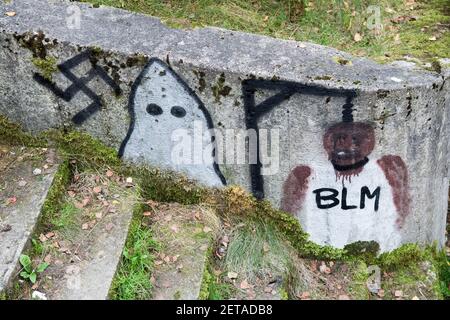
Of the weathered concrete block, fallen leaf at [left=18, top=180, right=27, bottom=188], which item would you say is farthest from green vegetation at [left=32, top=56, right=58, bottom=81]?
fallen leaf at [left=18, top=180, right=27, bottom=188]

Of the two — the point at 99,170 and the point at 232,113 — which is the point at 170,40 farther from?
the point at 99,170

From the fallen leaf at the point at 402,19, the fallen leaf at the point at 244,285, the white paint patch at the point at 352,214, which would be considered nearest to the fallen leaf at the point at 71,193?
the fallen leaf at the point at 244,285

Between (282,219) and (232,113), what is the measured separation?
95 cm

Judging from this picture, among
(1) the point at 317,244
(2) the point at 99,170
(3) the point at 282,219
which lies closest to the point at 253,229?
(3) the point at 282,219

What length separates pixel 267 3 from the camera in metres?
5.14

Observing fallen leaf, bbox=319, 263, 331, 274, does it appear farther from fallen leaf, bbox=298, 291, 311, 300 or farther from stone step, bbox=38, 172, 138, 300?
stone step, bbox=38, 172, 138, 300

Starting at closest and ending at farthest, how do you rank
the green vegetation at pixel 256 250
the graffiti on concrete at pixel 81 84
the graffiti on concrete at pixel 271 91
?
1. the graffiti on concrete at pixel 271 91
2. the graffiti on concrete at pixel 81 84
3. the green vegetation at pixel 256 250

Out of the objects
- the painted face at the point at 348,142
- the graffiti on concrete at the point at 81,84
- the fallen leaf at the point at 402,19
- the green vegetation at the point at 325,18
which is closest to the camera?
the painted face at the point at 348,142

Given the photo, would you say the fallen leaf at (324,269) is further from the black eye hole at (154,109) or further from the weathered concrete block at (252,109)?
the black eye hole at (154,109)

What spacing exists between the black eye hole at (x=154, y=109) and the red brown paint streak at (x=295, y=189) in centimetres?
103

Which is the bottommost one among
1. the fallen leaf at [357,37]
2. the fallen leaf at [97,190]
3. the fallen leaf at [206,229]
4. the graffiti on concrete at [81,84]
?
the fallen leaf at [206,229]

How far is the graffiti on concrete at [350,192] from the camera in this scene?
409 cm

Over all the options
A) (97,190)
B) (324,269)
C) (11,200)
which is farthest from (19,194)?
(324,269)

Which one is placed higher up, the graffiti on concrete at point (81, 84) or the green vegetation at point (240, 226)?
the graffiti on concrete at point (81, 84)
